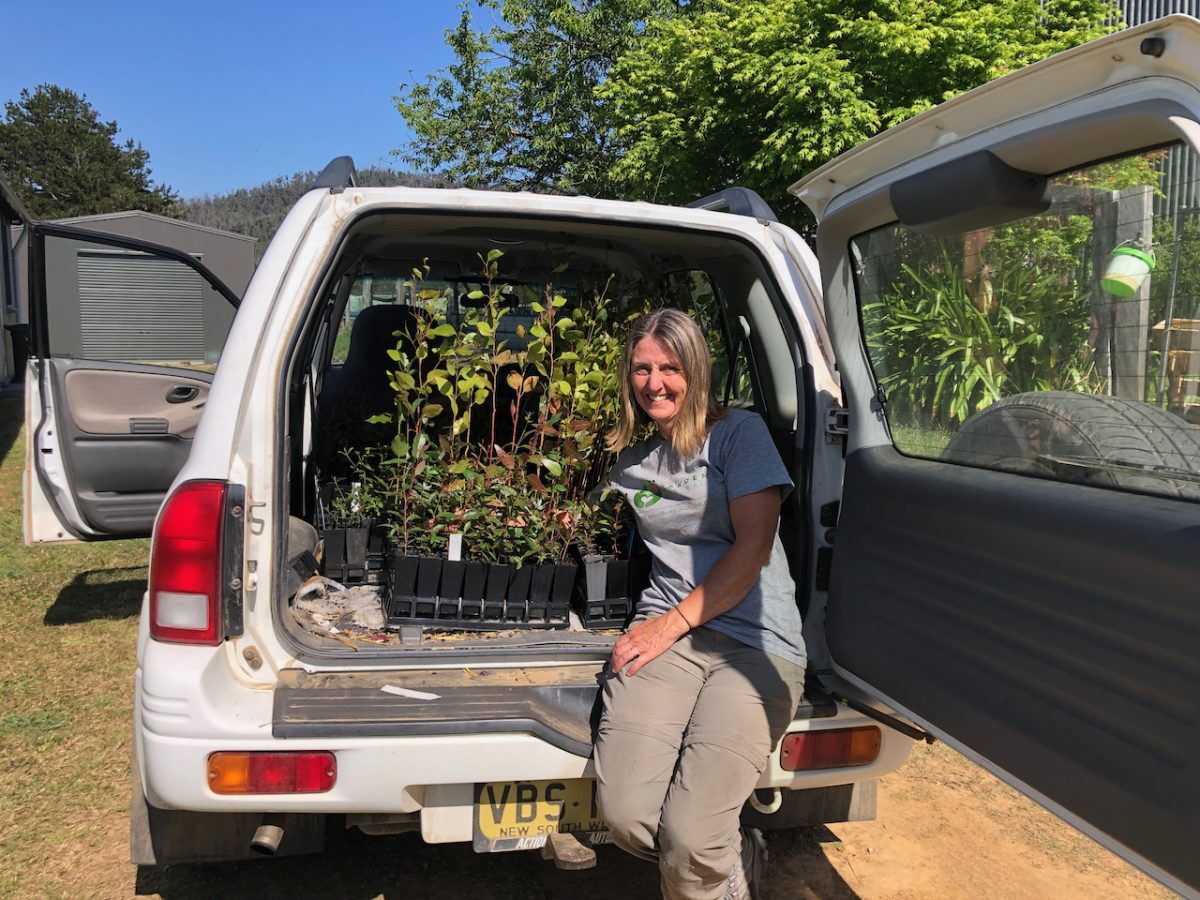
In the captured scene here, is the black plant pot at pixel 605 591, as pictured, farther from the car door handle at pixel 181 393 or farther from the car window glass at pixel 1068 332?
the car door handle at pixel 181 393

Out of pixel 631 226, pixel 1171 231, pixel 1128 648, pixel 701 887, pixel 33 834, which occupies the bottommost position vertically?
pixel 33 834

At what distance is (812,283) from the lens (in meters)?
2.50

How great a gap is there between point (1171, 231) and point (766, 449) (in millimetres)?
1056

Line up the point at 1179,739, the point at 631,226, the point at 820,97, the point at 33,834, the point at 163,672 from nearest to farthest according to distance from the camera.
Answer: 1. the point at 1179,739
2. the point at 163,672
3. the point at 631,226
4. the point at 33,834
5. the point at 820,97

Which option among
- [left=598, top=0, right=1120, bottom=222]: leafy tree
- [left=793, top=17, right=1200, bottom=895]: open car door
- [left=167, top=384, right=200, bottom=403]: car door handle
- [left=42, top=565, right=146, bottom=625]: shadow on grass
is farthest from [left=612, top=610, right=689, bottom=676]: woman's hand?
[left=598, top=0, right=1120, bottom=222]: leafy tree

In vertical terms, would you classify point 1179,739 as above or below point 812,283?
below

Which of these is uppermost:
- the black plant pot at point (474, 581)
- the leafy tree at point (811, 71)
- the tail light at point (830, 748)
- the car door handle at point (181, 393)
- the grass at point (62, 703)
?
the leafy tree at point (811, 71)

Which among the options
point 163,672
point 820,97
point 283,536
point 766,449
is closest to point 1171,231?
point 766,449

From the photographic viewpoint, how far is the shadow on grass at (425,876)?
8.55 feet

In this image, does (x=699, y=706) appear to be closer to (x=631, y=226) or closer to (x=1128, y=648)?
(x=1128, y=648)

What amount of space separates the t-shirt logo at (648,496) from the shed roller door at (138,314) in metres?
24.9

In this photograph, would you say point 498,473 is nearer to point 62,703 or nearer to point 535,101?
point 62,703

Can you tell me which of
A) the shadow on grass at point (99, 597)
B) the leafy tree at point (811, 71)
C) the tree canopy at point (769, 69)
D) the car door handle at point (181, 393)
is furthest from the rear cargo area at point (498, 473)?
the leafy tree at point (811, 71)

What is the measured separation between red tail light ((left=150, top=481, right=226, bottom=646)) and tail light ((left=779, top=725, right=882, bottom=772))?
4.32 feet
